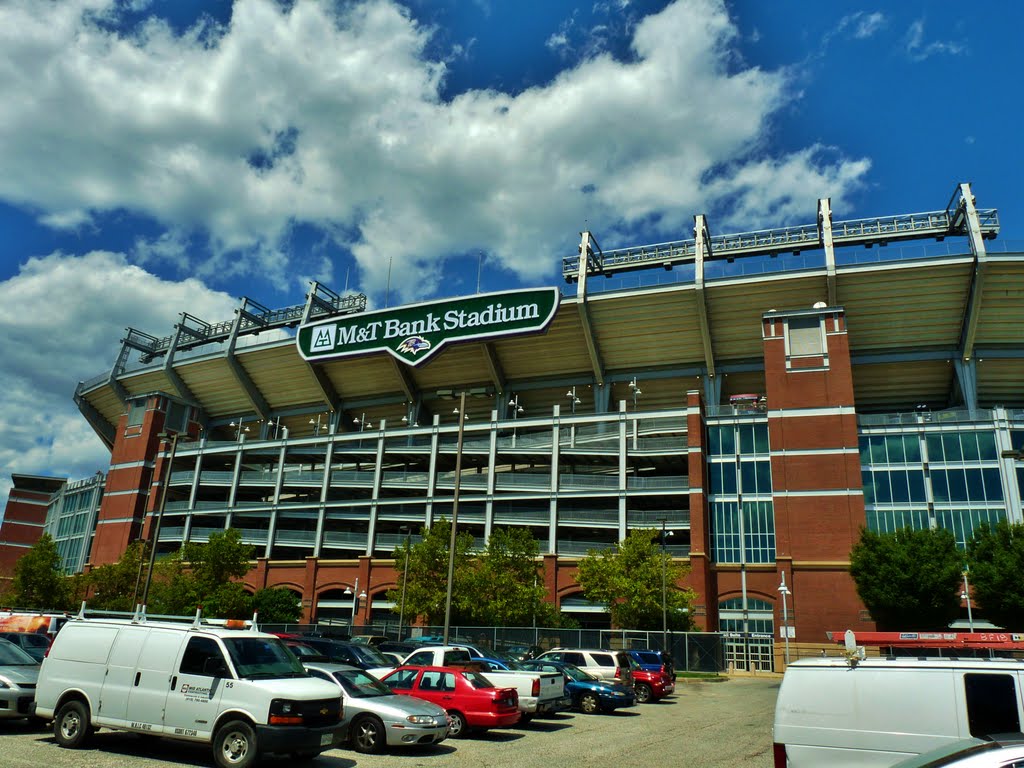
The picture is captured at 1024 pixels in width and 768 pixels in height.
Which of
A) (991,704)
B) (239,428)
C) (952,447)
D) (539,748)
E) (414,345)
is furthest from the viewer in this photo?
(239,428)

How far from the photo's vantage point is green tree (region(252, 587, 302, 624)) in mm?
56406

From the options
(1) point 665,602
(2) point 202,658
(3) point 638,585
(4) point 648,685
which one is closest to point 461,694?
(2) point 202,658

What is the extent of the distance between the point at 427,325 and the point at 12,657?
50.4m

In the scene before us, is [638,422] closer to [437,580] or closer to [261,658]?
[437,580]

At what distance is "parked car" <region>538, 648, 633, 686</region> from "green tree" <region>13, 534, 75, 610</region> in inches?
2046

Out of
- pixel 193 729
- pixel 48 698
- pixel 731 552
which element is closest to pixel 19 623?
pixel 48 698

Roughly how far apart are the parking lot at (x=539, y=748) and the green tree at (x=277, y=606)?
40135 mm

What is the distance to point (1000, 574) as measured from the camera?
133 feet

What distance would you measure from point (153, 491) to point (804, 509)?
5932cm

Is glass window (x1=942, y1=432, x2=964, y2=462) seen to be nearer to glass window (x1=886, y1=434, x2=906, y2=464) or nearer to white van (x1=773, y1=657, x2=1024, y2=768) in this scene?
glass window (x1=886, y1=434, x2=906, y2=464)

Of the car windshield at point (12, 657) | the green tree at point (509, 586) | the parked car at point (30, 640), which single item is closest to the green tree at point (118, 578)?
the green tree at point (509, 586)

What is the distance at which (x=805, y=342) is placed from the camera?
55938 millimetres

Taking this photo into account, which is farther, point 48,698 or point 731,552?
point 731,552

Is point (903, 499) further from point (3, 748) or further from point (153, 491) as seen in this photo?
point (153, 491)
